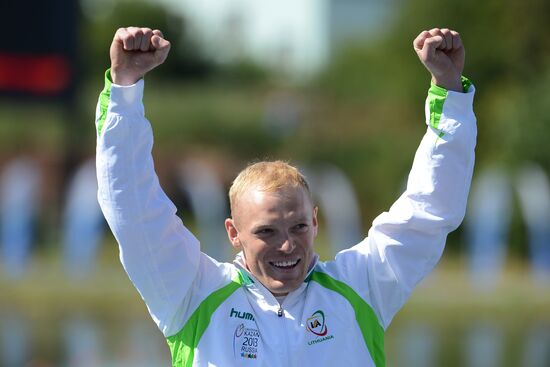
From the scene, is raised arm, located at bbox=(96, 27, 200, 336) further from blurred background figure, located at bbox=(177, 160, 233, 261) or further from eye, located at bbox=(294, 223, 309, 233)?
blurred background figure, located at bbox=(177, 160, 233, 261)

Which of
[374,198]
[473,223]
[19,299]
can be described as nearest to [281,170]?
[19,299]

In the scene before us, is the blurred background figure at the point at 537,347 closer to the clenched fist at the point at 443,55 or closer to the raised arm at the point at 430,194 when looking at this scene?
the raised arm at the point at 430,194

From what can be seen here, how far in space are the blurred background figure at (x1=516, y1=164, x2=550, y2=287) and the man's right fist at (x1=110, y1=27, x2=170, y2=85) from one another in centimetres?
1063

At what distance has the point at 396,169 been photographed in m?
21.0

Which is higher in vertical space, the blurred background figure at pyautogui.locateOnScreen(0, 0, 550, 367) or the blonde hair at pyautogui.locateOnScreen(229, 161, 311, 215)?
the blonde hair at pyautogui.locateOnScreen(229, 161, 311, 215)

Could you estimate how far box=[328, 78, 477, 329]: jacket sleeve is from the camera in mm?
3840

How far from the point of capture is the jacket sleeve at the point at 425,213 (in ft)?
12.6

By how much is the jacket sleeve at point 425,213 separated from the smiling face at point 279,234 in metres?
0.24

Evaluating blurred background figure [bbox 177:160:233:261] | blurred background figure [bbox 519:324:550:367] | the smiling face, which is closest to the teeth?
the smiling face

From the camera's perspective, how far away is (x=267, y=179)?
380 cm

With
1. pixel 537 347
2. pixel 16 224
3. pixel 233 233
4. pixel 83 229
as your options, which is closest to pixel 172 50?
pixel 16 224

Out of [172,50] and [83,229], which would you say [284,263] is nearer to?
[83,229]

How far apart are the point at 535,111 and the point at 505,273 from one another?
4556 millimetres

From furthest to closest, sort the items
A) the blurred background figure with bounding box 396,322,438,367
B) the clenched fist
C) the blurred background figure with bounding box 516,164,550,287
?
the blurred background figure with bounding box 516,164,550,287
the blurred background figure with bounding box 396,322,438,367
the clenched fist
